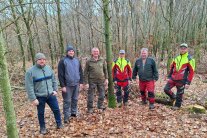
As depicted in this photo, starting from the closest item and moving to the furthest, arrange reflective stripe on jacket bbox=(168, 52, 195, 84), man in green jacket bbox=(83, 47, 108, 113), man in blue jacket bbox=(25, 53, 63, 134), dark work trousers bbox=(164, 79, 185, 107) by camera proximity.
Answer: man in blue jacket bbox=(25, 53, 63, 134)
man in green jacket bbox=(83, 47, 108, 113)
reflective stripe on jacket bbox=(168, 52, 195, 84)
dark work trousers bbox=(164, 79, 185, 107)

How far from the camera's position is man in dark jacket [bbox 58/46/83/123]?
6.65 meters

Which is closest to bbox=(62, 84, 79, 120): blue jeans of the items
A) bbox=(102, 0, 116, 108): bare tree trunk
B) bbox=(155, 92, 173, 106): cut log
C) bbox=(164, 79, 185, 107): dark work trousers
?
bbox=(102, 0, 116, 108): bare tree trunk

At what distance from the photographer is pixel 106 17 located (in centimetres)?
716

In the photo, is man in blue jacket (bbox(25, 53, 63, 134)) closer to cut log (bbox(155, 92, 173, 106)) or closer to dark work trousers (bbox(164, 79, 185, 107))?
dark work trousers (bbox(164, 79, 185, 107))

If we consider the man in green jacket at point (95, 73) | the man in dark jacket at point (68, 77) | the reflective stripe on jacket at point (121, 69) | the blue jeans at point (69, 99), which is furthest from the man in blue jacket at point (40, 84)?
the reflective stripe on jacket at point (121, 69)

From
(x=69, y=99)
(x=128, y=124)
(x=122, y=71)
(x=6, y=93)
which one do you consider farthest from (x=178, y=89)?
(x=6, y=93)

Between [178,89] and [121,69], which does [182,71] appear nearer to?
[178,89]

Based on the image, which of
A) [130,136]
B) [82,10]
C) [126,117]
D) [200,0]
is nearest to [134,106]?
[126,117]

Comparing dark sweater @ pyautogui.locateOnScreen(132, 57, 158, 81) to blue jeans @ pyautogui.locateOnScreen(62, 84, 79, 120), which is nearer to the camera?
blue jeans @ pyautogui.locateOnScreen(62, 84, 79, 120)

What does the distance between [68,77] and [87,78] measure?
885 millimetres

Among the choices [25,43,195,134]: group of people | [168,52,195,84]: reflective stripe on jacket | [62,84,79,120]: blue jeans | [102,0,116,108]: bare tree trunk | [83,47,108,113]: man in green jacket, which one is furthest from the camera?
[168,52,195,84]: reflective stripe on jacket

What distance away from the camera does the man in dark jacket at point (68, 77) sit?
6.65 meters

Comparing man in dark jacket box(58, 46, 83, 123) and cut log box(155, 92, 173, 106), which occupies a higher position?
man in dark jacket box(58, 46, 83, 123)

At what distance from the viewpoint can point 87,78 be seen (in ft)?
24.4
